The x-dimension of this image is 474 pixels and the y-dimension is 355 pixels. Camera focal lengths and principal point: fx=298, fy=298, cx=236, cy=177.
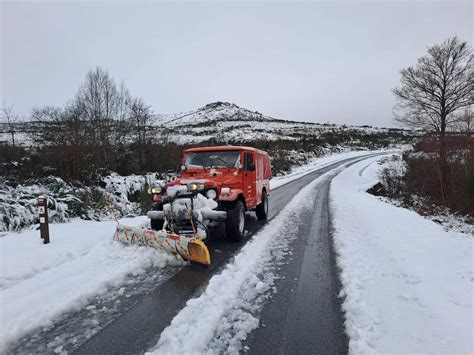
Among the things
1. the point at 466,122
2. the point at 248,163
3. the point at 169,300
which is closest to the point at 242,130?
the point at 466,122

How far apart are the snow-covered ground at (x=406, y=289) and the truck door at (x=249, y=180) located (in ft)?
7.52

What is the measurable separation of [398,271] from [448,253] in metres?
1.46

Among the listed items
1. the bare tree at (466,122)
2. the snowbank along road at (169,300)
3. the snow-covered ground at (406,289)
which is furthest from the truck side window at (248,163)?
the bare tree at (466,122)

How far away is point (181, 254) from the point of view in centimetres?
518

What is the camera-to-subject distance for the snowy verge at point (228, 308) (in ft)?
9.65

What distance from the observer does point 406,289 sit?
4.07 m

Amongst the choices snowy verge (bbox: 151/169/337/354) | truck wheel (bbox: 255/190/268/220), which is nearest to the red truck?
truck wheel (bbox: 255/190/268/220)

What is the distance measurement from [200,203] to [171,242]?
106 cm

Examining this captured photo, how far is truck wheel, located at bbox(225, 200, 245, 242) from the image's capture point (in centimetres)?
636

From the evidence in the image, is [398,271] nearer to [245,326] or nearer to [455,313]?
[455,313]

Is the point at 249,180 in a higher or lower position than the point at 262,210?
higher

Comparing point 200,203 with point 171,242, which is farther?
point 200,203

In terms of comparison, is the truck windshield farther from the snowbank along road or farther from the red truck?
the snowbank along road

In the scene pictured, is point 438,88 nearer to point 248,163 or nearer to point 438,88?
point 438,88
